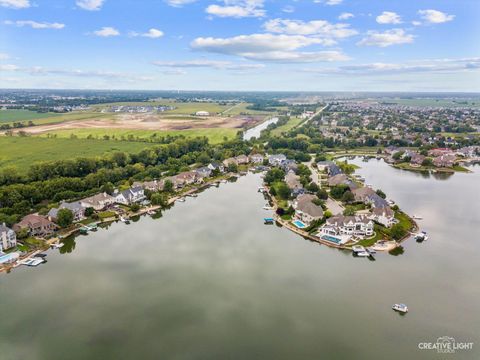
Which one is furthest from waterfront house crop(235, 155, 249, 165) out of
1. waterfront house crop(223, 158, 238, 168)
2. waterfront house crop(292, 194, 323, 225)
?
waterfront house crop(292, 194, 323, 225)

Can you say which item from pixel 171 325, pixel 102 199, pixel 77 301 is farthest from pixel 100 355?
pixel 102 199

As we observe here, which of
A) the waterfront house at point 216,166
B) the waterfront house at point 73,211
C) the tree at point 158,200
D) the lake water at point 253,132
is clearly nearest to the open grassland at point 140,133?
the lake water at point 253,132

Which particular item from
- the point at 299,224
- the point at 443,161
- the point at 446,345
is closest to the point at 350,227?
the point at 299,224

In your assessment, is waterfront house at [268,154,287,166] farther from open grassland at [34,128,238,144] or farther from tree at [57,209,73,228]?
tree at [57,209,73,228]

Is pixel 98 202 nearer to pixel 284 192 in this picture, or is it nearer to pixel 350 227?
pixel 284 192

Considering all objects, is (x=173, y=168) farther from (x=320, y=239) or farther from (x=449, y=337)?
(x=449, y=337)

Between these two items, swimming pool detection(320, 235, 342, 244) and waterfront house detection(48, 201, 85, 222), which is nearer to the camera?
swimming pool detection(320, 235, 342, 244)
